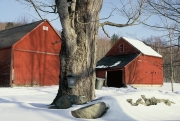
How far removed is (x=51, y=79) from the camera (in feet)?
73.0

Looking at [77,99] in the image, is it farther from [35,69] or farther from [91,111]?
[35,69]

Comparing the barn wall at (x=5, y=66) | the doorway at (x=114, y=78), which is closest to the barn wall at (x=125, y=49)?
the doorway at (x=114, y=78)

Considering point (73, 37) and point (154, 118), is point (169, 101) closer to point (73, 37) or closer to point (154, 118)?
point (154, 118)

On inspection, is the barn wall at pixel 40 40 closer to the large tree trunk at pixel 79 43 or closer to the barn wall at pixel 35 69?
the barn wall at pixel 35 69

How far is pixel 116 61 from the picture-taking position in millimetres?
26328

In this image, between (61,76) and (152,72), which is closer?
(61,76)

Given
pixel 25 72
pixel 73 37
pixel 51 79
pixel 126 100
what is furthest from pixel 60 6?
pixel 51 79

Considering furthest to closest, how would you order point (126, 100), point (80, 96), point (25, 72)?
point (25, 72)
point (80, 96)
point (126, 100)

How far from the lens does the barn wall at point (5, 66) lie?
19.6m

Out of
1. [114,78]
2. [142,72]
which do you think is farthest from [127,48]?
[114,78]

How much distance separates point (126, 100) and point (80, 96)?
3.83 ft

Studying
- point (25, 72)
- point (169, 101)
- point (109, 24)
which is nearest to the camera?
point (169, 101)

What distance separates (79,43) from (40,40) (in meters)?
16.0

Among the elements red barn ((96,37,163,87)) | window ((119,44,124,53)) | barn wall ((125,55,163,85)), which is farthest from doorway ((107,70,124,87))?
window ((119,44,124,53))
